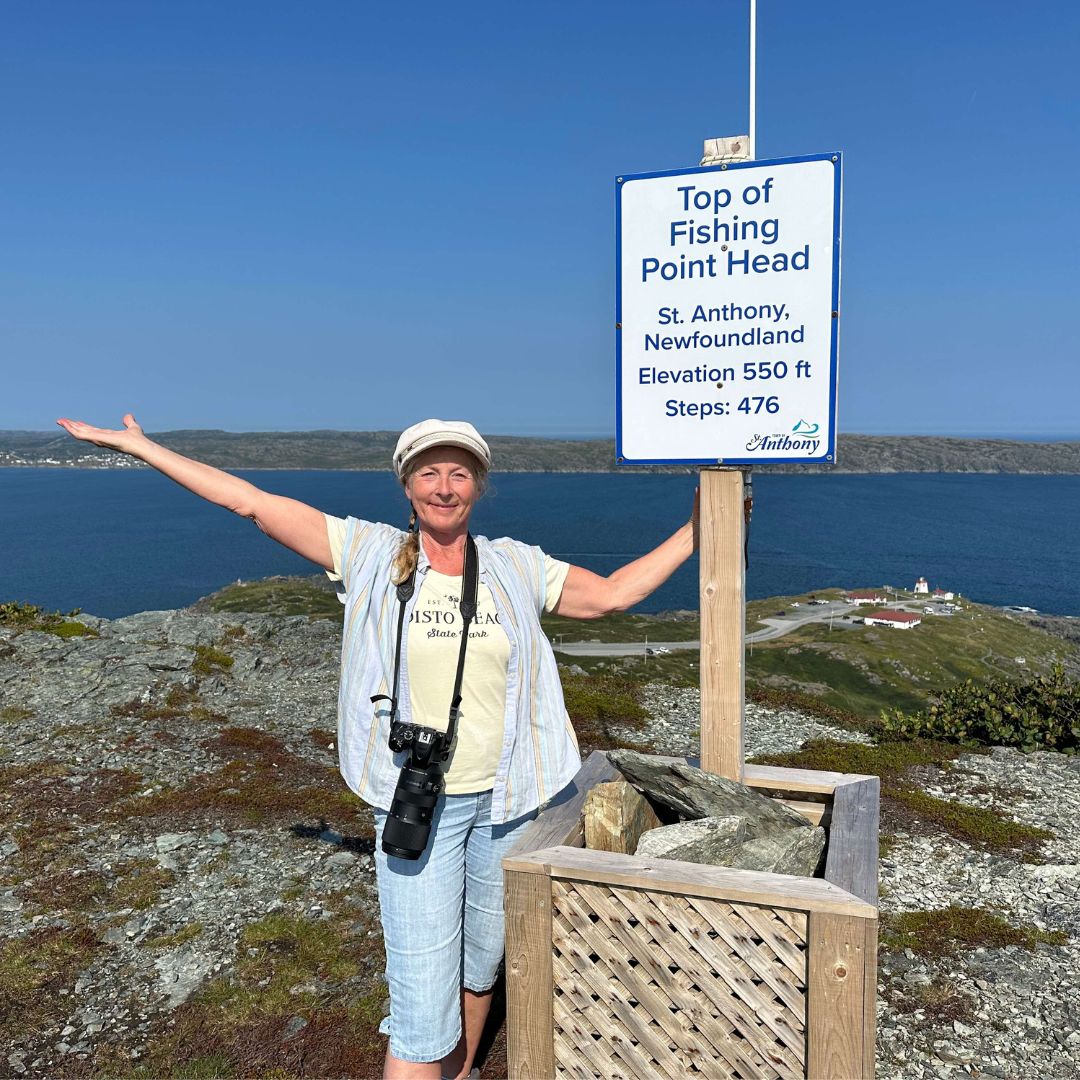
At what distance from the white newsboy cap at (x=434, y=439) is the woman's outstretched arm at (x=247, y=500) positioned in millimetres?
436

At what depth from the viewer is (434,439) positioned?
3553 mm

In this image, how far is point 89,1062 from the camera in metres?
4.43

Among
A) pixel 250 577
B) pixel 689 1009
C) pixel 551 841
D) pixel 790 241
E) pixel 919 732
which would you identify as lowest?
pixel 250 577

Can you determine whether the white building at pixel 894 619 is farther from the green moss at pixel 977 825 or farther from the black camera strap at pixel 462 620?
the black camera strap at pixel 462 620

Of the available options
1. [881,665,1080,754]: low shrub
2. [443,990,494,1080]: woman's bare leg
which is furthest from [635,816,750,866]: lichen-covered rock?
[881,665,1080,754]: low shrub

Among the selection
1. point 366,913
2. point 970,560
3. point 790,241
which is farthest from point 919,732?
point 970,560

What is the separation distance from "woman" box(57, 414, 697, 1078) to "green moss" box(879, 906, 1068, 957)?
3244 mm

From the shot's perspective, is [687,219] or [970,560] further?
[970,560]

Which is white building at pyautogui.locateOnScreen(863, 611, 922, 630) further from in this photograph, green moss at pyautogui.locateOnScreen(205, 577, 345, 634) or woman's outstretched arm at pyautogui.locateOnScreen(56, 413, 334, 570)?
woman's outstretched arm at pyautogui.locateOnScreen(56, 413, 334, 570)

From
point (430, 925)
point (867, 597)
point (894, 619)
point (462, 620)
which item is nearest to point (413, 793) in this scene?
point (430, 925)

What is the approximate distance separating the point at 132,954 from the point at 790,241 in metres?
5.71

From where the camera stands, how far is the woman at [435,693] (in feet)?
11.5

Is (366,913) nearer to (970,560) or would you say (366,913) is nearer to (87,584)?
(87,584)

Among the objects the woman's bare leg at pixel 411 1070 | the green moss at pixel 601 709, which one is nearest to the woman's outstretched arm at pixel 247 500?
the woman's bare leg at pixel 411 1070
